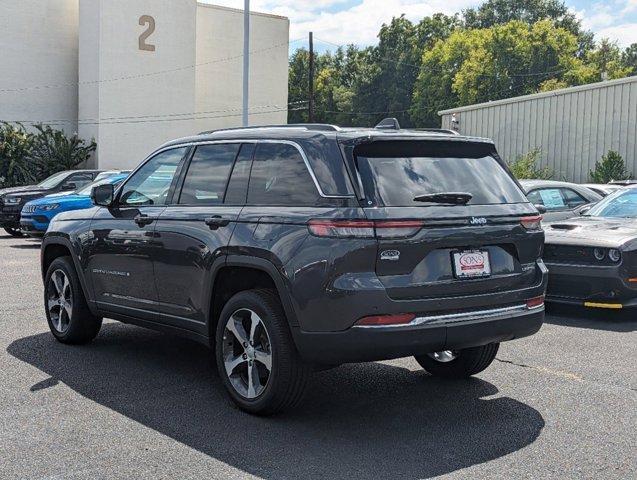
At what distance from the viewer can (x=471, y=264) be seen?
16.1 feet

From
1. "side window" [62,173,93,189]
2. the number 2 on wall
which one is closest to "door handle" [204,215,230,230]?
"side window" [62,173,93,189]

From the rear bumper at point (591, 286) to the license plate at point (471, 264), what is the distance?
3.88 meters

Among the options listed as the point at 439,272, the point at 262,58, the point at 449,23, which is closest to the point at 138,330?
the point at 439,272

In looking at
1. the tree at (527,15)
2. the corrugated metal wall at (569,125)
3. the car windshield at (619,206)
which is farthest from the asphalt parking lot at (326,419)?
the tree at (527,15)

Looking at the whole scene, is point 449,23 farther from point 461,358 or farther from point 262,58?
point 461,358

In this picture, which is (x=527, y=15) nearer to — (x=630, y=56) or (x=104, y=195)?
(x=630, y=56)

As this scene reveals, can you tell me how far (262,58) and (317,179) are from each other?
45.8 m

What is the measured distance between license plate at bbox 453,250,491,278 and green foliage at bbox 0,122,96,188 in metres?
34.0

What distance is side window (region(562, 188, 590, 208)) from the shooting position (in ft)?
41.0

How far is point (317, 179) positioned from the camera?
15.9 feet

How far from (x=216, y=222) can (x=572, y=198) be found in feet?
28.3

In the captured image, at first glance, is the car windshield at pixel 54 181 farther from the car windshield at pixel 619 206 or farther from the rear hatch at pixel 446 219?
the rear hatch at pixel 446 219

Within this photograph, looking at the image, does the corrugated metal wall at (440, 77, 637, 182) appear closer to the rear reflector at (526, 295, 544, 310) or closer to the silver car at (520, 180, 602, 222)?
the silver car at (520, 180, 602, 222)

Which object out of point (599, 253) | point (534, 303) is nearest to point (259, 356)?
point (534, 303)
